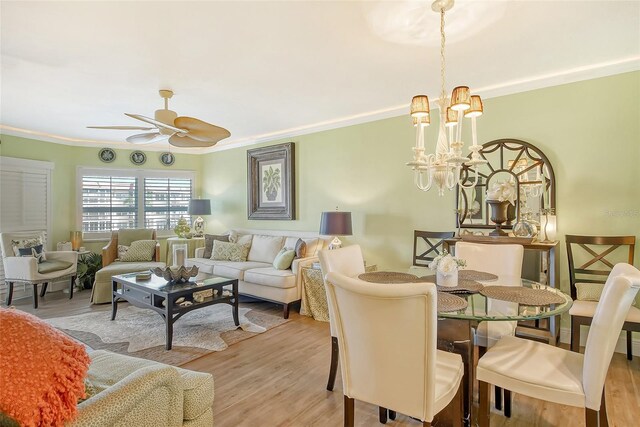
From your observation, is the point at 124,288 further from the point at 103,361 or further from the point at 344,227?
the point at 344,227

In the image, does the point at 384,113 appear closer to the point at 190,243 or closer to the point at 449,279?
the point at 449,279

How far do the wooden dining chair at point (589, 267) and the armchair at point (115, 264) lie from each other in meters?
4.95

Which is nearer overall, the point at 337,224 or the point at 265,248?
the point at 337,224

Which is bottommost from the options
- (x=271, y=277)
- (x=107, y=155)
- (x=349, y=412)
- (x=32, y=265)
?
(x=349, y=412)

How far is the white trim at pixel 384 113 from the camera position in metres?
2.96

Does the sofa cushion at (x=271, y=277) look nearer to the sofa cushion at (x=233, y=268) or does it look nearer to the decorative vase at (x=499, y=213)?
the sofa cushion at (x=233, y=268)

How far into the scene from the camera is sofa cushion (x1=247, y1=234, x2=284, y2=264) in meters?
4.89

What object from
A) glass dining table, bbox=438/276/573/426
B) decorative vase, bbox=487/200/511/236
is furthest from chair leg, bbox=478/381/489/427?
decorative vase, bbox=487/200/511/236

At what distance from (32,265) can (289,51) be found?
170 inches

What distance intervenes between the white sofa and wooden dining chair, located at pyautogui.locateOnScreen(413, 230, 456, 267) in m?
1.21

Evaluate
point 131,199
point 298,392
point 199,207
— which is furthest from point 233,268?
point 131,199

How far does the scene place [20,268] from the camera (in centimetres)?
434

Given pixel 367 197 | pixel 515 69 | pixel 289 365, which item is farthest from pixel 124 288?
pixel 515 69

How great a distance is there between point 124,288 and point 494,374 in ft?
11.8
